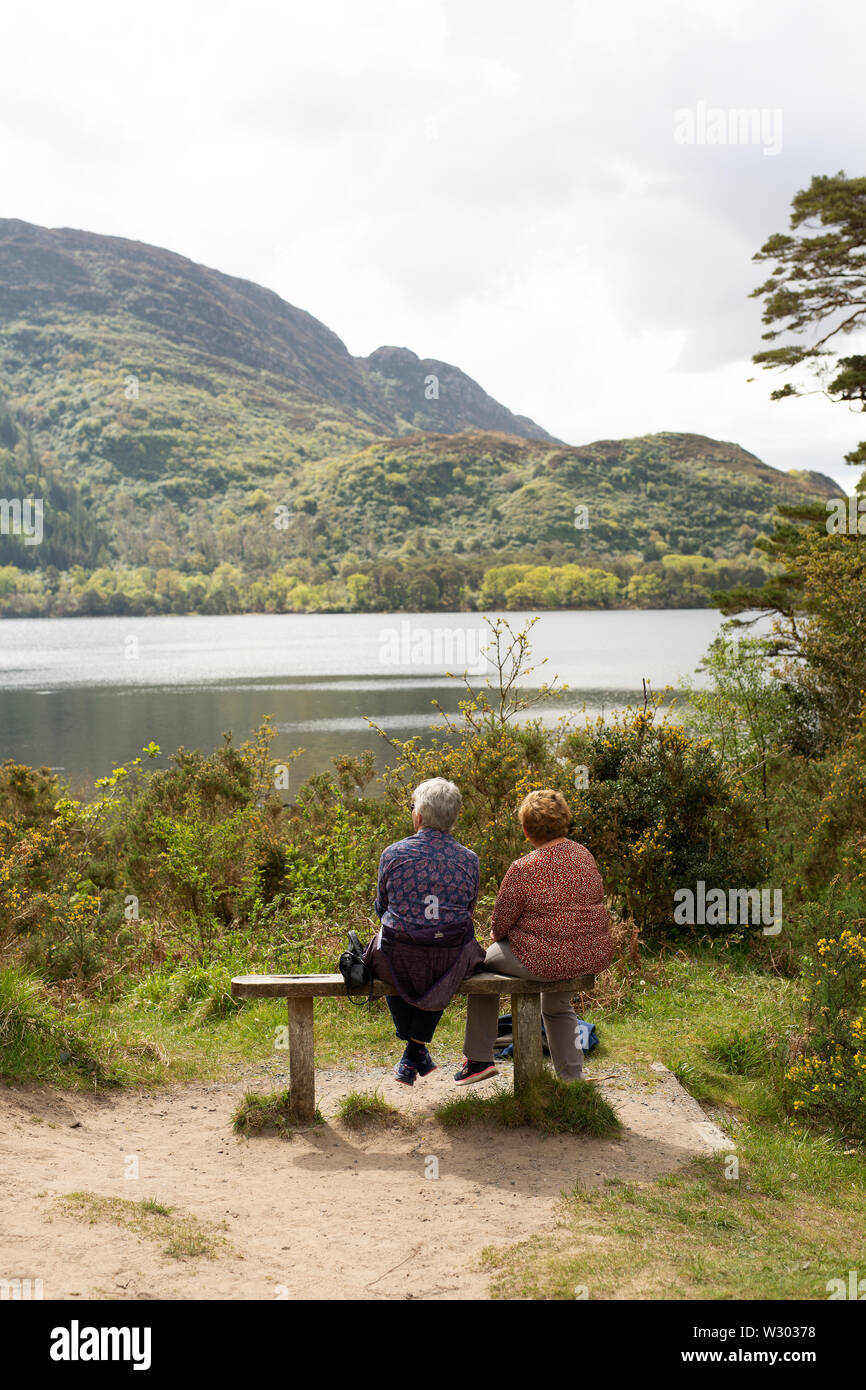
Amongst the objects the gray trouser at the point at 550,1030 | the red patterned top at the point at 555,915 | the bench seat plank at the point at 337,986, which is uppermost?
the red patterned top at the point at 555,915

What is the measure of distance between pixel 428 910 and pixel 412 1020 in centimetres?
65

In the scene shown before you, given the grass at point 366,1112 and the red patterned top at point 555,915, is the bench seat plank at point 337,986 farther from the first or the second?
the grass at point 366,1112

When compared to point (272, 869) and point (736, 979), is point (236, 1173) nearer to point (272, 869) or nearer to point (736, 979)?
point (736, 979)

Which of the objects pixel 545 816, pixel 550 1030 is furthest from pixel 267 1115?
pixel 545 816

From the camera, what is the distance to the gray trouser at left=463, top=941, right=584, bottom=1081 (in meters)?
5.52

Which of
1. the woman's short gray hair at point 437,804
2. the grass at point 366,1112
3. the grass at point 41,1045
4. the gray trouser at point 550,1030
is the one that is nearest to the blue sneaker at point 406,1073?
the grass at point 366,1112

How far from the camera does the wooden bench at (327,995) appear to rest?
5.17 metres

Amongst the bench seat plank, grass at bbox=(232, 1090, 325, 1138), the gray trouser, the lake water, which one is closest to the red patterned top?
the bench seat plank

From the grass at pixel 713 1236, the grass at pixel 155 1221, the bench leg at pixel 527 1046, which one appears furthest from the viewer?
the bench leg at pixel 527 1046

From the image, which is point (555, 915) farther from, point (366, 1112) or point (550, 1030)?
point (366, 1112)

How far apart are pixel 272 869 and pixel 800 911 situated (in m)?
4.36

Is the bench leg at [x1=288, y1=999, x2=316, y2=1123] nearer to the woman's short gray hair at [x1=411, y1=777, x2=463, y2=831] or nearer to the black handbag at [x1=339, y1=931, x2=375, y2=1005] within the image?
the black handbag at [x1=339, y1=931, x2=375, y2=1005]

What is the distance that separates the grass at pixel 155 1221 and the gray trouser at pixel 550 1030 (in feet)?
6.02

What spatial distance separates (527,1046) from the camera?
5.29 metres
